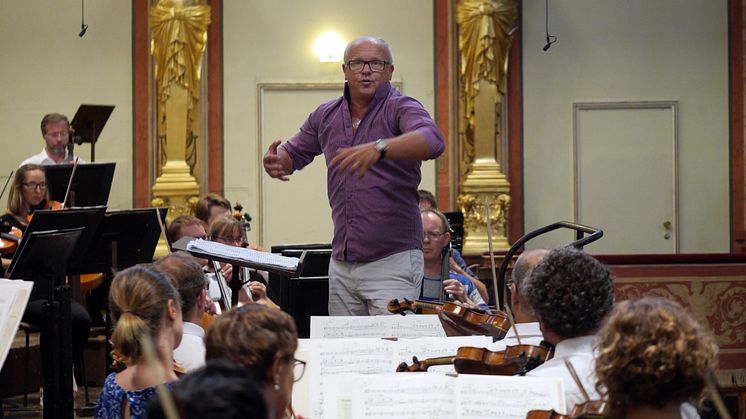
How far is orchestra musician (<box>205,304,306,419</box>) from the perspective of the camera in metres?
2.39

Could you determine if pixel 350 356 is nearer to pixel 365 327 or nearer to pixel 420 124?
pixel 365 327

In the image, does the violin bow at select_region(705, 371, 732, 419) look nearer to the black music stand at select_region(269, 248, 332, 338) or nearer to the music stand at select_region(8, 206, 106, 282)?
the black music stand at select_region(269, 248, 332, 338)

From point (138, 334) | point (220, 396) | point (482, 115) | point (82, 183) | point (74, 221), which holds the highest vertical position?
point (482, 115)

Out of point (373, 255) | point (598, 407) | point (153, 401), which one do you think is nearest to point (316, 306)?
point (373, 255)

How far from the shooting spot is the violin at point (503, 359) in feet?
9.93

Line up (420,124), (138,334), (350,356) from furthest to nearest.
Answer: (420,124), (350,356), (138,334)

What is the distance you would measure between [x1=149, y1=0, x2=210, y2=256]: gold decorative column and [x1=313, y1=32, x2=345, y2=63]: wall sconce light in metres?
1.02

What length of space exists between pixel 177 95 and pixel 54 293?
4.99 meters

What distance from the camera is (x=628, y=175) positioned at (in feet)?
34.0

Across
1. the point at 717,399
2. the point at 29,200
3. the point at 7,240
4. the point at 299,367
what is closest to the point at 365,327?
the point at 299,367

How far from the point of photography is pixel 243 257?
4.35m

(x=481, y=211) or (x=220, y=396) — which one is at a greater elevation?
(x=481, y=211)

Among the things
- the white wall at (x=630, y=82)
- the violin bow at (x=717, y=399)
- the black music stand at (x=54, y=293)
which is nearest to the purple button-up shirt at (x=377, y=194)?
the black music stand at (x=54, y=293)

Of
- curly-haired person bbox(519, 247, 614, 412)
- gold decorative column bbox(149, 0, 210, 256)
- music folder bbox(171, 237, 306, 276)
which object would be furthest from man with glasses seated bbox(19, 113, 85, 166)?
curly-haired person bbox(519, 247, 614, 412)
